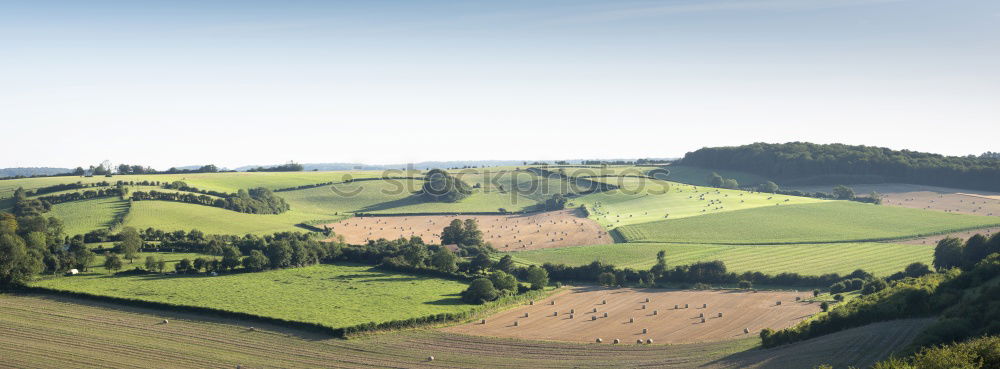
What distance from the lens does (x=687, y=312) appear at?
75875mm

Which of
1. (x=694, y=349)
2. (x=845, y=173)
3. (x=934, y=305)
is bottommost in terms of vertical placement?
(x=694, y=349)

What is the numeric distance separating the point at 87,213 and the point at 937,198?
171365 millimetres

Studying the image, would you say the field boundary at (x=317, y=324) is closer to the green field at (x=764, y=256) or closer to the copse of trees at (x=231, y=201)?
the green field at (x=764, y=256)

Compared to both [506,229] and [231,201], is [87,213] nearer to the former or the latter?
[231,201]

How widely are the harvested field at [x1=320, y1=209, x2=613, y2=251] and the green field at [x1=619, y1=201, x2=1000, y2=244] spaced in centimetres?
953

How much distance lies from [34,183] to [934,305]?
18237 cm

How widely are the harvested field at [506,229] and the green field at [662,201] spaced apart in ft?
21.4

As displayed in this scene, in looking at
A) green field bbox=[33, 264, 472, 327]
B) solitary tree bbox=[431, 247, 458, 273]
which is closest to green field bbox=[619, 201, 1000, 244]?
solitary tree bbox=[431, 247, 458, 273]

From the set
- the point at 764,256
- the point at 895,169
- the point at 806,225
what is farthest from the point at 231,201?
the point at 895,169

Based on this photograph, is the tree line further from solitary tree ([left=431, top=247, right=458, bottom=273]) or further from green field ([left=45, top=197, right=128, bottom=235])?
green field ([left=45, top=197, right=128, bottom=235])

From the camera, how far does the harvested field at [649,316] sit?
220ft

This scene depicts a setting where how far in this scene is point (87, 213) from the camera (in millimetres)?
130125

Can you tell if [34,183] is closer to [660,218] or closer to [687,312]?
[660,218]

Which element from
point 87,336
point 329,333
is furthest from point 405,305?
point 87,336
